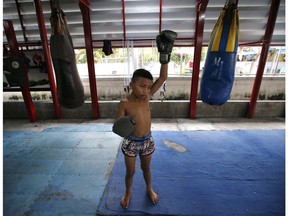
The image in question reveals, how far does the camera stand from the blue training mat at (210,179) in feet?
5.95

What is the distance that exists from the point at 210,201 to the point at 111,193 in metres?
1.19

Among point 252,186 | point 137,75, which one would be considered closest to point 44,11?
Answer: point 137,75

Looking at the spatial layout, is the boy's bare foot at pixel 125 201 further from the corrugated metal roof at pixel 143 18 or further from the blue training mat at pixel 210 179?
the corrugated metal roof at pixel 143 18

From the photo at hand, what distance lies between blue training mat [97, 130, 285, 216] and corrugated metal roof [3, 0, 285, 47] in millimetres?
2547

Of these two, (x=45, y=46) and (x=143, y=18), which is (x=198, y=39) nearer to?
(x=143, y=18)

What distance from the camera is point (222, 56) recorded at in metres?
1.81

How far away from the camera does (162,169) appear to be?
2412 mm

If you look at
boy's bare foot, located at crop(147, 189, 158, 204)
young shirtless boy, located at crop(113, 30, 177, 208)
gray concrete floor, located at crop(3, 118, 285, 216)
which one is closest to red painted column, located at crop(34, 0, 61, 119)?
gray concrete floor, located at crop(3, 118, 285, 216)

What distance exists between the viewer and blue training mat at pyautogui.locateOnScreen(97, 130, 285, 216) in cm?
181

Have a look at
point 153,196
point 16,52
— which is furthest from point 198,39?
point 16,52

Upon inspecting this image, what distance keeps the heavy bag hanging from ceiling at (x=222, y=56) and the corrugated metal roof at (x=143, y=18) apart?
2.15 meters

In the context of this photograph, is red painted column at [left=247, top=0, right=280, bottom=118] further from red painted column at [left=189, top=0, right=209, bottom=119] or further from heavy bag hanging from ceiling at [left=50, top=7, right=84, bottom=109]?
heavy bag hanging from ceiling at [left=50, top=7, right=84, bottom=109]

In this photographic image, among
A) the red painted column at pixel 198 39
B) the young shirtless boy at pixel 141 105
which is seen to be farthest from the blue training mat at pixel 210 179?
the red painted column at pixel 198 39

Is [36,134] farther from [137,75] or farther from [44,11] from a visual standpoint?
[137,75]
